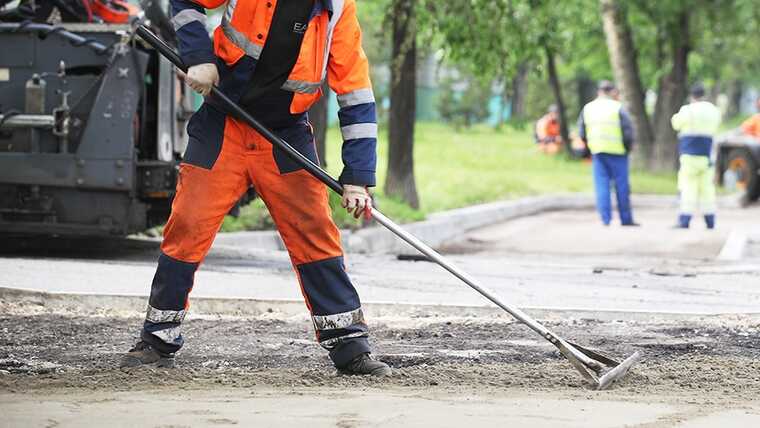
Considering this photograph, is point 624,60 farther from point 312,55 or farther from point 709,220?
point 312,55

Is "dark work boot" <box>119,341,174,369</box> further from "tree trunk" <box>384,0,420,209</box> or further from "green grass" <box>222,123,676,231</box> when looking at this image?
"tree trunk" <box>384,0,420,209</box>

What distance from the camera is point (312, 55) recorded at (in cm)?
568

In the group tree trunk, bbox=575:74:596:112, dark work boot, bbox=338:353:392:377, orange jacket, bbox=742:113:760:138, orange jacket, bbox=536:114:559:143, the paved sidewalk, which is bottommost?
Result: the paved sidewalk

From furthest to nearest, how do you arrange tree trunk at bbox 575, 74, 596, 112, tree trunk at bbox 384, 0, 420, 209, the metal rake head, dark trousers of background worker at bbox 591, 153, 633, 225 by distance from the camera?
tree trunk at bbox 575, 74, 596, 112
dark trousers of background worker at bbox 591, 153, 633, 225
tree trunk at bbox 384, 0, 420, 209
the metal rake head

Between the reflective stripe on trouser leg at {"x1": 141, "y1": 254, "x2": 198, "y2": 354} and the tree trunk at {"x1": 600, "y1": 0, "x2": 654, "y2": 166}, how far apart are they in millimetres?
23306

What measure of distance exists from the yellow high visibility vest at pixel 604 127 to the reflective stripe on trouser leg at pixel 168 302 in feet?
41.1

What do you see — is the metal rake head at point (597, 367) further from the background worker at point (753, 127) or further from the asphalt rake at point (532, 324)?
the background worker at point (753, 127)

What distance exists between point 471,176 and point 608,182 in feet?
16.9

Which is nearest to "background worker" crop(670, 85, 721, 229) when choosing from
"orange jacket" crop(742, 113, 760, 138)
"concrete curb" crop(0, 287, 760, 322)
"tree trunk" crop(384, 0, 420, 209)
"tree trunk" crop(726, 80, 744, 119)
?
"tree trunk" crop(384, 0, 420, 209)

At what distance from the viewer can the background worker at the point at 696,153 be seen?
58.4 feet

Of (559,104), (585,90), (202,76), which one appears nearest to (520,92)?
(585,90)

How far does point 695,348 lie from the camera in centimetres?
681

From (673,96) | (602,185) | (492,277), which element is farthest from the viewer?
(673,96)

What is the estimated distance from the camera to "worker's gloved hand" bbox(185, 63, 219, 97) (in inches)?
220
